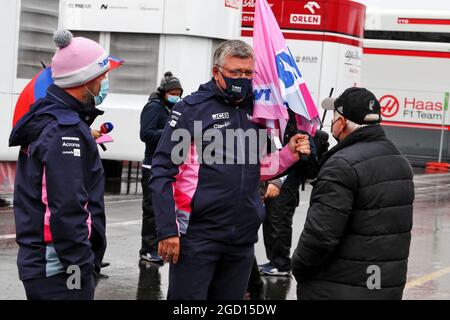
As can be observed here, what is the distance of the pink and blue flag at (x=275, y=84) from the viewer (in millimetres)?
5223

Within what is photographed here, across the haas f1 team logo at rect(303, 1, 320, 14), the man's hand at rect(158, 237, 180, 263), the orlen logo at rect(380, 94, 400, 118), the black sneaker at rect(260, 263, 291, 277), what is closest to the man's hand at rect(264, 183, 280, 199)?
the black sneaker at rect(260, 263, 291, 277)

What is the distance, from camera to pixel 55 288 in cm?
423

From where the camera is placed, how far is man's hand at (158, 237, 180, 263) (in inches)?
196

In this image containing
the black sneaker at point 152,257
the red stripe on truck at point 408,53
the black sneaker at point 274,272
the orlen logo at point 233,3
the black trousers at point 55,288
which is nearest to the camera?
the black trousers at point 55,288

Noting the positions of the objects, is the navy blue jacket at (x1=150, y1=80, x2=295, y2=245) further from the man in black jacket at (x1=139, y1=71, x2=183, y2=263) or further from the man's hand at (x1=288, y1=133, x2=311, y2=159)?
the man in black jacket at (x1=139, y1=71, x2=183, y2=263)

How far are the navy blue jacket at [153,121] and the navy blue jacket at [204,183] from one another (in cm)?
384

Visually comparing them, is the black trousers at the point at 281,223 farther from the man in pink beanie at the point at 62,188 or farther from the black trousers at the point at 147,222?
the man in pink beanie at the point at 62,188

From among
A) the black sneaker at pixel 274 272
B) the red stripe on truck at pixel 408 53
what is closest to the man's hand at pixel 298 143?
the black sneaker at pixel 274 272

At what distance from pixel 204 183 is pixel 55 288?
1140 mm

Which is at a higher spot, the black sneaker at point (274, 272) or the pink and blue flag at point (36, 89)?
the pink and blue flag at point (36, 89)

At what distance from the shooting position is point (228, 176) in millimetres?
5039

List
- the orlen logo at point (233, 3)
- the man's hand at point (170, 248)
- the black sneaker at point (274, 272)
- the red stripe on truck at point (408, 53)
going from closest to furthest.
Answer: the man's hand at point (170, 248) → the black sneaker at point (274, 272) → the orlen logo at point (233, 3) → the red stripe on truck at point (408, 53)

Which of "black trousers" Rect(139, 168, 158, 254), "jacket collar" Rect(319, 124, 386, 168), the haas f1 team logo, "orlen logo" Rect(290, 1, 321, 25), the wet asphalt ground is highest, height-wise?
the haas f1 team logo
